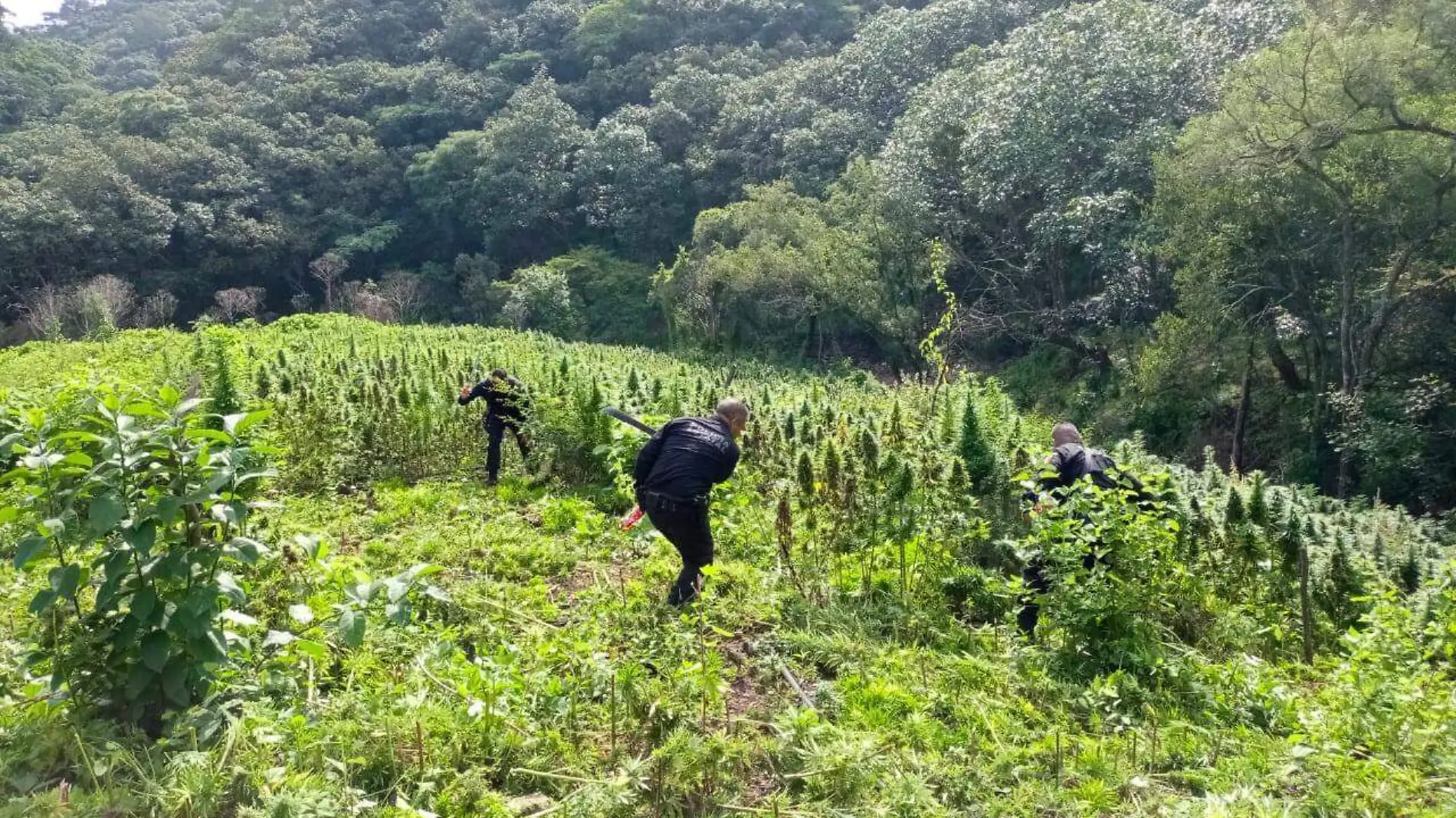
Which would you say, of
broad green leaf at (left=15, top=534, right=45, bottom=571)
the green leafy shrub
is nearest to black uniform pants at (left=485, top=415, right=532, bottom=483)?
the green leafy shrub

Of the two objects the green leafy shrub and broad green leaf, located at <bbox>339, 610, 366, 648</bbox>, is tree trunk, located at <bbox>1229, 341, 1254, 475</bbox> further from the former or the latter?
the green leafy shrub

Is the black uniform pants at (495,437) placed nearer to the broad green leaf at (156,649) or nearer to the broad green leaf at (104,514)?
the broad green leaf at (156,649)

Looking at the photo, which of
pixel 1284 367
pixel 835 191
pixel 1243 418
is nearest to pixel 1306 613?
pixel 1243 418

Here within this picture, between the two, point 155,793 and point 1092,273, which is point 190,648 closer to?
point 155,793

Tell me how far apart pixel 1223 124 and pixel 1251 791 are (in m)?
12.3

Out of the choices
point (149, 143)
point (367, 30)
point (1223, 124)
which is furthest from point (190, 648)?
point (367, 30)

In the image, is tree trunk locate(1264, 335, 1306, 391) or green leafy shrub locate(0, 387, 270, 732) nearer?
green leafy shrub locate(0, 387, 270, 732)

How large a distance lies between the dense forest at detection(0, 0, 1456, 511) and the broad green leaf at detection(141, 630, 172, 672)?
6034 mm

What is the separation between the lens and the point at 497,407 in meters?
7.73

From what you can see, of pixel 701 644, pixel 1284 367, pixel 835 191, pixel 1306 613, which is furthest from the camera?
pixel 835 191

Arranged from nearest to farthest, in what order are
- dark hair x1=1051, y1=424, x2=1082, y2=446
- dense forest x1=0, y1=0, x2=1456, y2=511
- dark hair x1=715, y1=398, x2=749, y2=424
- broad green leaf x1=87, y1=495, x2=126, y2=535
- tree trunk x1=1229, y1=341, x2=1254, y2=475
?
broad green leaf x1=87, y1=495, x2=126, y2=535, dark hair x1=715, y1=398, x2=749, y2=424, dark hair x1=1051, y1=424, x2=1082, y2=446, dense forest x1=0, y1=0, x2=1456, y2=511, tree trunk x1=1229, y1=341, x2=1254, y2=475

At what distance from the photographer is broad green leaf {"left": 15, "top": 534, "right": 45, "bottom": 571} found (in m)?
2.51

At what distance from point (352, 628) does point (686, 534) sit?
6.65 ft

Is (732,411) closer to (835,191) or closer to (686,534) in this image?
(686,534)
